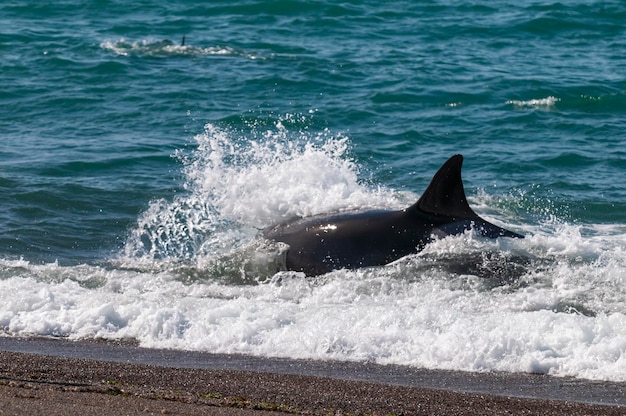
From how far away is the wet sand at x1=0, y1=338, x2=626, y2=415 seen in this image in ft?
25.2

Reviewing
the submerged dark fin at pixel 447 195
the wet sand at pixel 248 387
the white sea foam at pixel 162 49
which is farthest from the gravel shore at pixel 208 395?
the white sea foam at pixel 162 49

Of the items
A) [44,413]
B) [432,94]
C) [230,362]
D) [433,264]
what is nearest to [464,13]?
[432,94]

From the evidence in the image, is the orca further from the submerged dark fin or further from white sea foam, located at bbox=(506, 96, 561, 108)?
white sea foam, located at bbox=(506, 96, 561, 108)

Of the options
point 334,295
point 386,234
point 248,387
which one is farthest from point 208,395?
point 386,234

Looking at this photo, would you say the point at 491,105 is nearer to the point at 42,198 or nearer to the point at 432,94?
the point at 432,94

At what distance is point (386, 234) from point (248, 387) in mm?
4155

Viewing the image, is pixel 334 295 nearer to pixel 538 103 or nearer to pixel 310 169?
pixel 310 169

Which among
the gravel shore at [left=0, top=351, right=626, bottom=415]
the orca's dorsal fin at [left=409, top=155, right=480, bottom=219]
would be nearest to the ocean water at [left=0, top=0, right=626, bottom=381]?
the orca's dorsal fin at [left=409, top=155, right=480, bottom=219]

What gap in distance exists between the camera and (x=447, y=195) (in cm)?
1186

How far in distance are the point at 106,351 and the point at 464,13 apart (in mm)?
24551

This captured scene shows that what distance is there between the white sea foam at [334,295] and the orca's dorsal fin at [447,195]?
34cm

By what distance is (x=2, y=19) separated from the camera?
31.1 m

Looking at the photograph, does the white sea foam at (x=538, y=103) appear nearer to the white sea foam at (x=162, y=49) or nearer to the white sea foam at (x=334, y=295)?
the white sea foam at (x=162, y=49)

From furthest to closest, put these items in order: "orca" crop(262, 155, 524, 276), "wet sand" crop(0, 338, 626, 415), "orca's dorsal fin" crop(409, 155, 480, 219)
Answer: "orca" crop(262, 155, 524, 276), "orca's dorsal fin" crop(409, 155, 480, 219), "wet sand" crop(0, 338, 626, 415)
